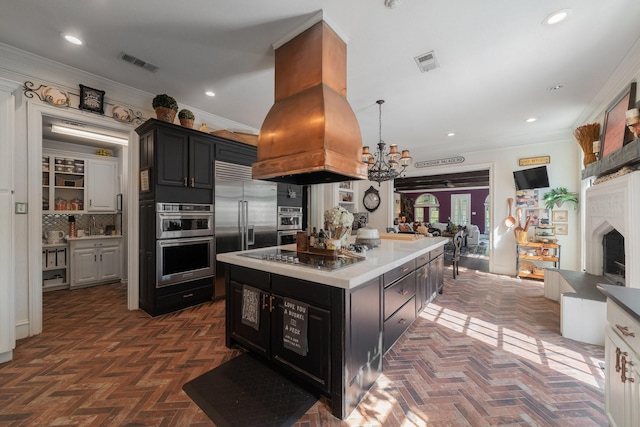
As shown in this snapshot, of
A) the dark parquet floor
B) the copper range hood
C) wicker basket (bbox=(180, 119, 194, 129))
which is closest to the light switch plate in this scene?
the dark parquet floor

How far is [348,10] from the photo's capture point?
1879 mm

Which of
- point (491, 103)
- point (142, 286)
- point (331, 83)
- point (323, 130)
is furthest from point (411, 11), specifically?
point (142, 286)

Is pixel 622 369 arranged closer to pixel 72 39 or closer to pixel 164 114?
pixel 164 114

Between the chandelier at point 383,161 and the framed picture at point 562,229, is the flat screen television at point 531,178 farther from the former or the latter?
the chandelier at point 383,161

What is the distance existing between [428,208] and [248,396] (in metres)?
14.3

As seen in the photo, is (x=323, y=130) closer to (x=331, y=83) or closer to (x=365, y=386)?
(x=331, y=83)

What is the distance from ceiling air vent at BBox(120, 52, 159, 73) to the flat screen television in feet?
21.5

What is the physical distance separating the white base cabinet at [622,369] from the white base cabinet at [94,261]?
6168mm

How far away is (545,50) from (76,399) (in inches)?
194

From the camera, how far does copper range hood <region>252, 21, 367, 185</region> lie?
185 centimetres

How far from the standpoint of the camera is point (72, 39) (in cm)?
223

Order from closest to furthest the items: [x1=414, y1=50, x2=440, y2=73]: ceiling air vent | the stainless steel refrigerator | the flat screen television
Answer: [x1=414, y1=50, x2=440, y2=73]: ceiling air vent
the stainless steel refrigerator
the flat screen television

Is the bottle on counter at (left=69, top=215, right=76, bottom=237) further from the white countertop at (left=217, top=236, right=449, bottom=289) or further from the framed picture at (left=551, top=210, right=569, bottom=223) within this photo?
the framed picture at (left=551, top=210, right=569, bottom=223)

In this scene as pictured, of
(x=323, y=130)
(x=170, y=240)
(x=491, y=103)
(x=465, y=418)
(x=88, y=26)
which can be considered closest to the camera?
(x=465, y=418)
